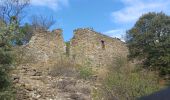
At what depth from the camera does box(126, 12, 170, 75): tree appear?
79.5 feet

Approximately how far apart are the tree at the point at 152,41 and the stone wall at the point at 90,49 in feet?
10.6

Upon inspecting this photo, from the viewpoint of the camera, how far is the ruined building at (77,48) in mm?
26359

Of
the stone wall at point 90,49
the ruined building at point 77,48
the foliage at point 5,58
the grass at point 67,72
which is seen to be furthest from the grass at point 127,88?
the stone wall at point 90,49

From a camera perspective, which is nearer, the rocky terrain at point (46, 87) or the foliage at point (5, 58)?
the foliage at point (5, 58)

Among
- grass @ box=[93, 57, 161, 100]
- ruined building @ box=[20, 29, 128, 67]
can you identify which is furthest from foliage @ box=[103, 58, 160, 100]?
ruined building @ box=[20, 29, 128, 67]

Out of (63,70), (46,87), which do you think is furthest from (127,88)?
(63,70)

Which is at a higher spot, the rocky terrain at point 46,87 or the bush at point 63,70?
the bush at point 63,70

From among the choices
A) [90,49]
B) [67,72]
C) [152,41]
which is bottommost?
[67,72]

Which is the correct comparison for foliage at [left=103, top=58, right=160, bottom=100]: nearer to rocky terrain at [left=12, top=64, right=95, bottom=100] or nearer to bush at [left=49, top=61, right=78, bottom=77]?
rocky terrain at [left=12, top=64, right=95, bottom=100]

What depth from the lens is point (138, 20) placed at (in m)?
26.2

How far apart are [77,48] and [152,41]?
232 inches

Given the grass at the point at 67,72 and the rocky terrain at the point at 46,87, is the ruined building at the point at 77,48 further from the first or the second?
the rocky terrain at the point at 46,87

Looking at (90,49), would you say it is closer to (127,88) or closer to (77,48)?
→ (77,48)

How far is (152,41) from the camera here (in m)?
25.0
